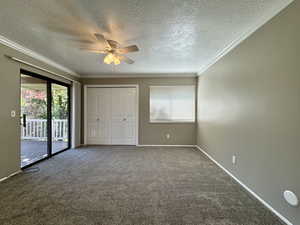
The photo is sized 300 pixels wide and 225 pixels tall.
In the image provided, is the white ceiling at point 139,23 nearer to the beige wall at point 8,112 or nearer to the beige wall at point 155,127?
the beige wall at point 8,112

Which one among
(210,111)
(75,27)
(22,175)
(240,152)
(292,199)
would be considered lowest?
(22,175)

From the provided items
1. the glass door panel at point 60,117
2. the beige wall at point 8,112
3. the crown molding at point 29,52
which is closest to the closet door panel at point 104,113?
the glass door panel at point 60,117

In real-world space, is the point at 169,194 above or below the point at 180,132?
below

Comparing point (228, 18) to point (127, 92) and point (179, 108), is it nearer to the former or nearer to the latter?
point (179, 108)

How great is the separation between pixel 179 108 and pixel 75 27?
382 cm

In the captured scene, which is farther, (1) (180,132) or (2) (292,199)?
(1) (180,132)

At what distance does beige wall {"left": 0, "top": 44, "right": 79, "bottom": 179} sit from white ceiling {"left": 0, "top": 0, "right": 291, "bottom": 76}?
425 millimetres

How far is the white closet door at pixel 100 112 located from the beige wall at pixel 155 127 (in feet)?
1.44

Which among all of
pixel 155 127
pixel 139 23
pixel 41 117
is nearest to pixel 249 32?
pixel 139 23

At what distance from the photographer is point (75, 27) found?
2.29 metres

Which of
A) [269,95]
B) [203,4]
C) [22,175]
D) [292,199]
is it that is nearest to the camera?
[292,199]

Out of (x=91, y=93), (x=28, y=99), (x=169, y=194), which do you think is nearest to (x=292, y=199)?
(x=169, y=194)

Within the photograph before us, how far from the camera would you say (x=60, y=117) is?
4.56 metres

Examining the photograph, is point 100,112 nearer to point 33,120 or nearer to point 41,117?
point 41,117
